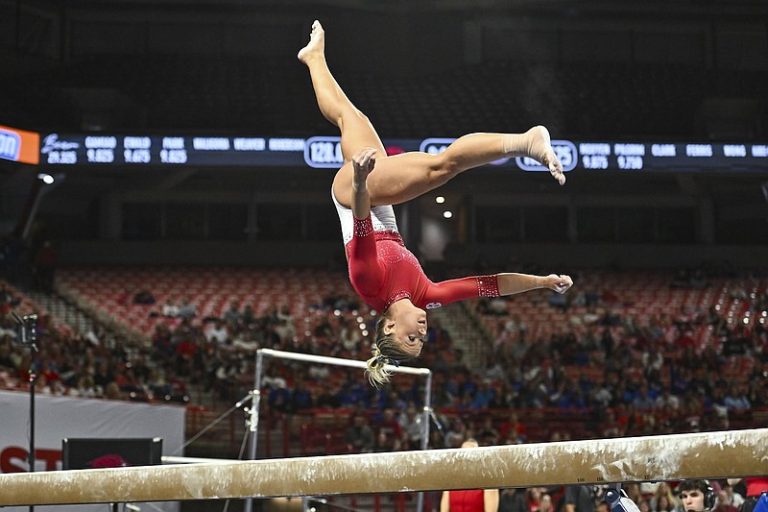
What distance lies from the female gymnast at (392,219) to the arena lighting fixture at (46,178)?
15035 mm

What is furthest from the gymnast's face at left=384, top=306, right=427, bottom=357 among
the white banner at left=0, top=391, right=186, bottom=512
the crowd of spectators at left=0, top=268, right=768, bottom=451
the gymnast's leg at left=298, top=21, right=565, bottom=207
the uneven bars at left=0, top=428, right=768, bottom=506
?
the crowd of spectators at left=0, top=268, right=768, bottom=451

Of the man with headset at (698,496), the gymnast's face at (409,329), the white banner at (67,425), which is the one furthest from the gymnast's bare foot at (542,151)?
the white banner at (67,425)

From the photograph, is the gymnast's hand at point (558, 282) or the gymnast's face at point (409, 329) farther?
the gymnast's hand at point (558, 282)

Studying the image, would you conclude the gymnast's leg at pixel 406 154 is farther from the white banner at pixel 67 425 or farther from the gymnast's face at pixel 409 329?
the white banner at pixel 67 425

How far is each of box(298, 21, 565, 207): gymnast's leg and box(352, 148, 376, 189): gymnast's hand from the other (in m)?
0.43

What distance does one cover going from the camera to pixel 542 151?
414 cm

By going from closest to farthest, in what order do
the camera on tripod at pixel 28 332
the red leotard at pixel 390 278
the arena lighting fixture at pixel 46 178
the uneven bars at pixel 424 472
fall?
the uneven bars at pixel 424 472 → the red leotard at pixel 390 278 → the camera on tripod at pixel 28 332 → the arena lighting fixture at pixel 46 178

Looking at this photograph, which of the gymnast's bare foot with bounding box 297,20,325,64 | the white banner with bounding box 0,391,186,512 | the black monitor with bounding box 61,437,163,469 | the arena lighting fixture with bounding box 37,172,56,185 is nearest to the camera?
the gymnast's bare foot with bounding box 297,20,325,64

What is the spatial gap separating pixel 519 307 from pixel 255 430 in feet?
35.5

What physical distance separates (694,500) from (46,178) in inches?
650

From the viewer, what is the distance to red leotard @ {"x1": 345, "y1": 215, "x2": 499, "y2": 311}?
4559 mm

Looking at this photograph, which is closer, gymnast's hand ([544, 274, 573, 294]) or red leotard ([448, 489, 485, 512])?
gymnast's hand ([544, 274, 573, 294])

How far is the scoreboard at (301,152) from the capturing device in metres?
15.6

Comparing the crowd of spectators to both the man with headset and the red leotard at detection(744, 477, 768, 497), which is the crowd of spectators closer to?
the red leotard at detection(744, 477, 768, 497)
